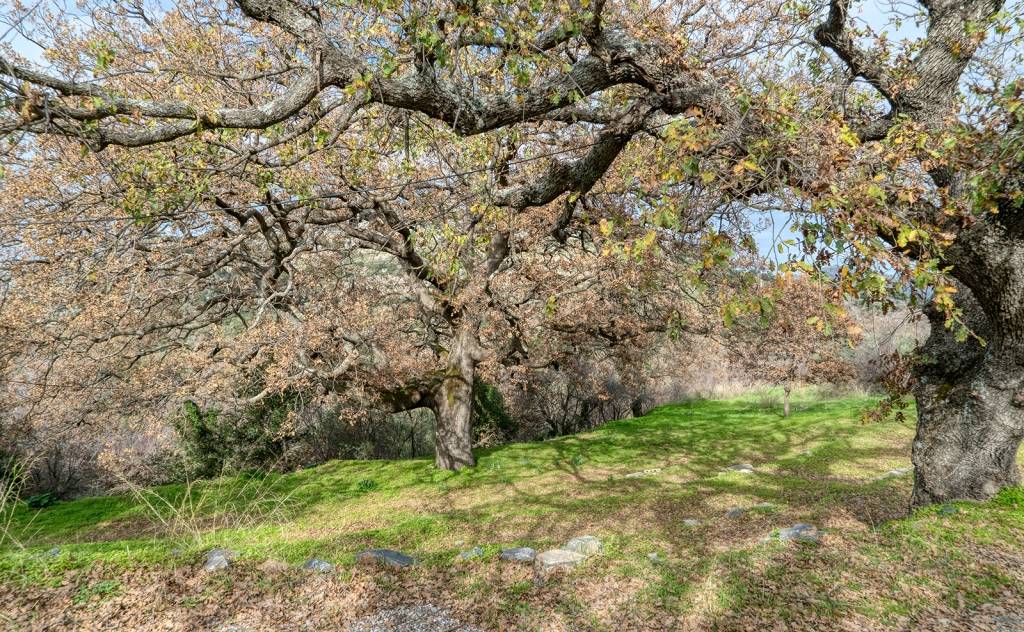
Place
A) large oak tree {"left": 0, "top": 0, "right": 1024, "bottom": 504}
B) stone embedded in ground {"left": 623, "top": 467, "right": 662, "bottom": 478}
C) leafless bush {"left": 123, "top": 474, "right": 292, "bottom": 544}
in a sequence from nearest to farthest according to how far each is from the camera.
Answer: large oak tree {"left": 0, "top": 0, "right": 1024, "bottom": 504} < leafless bush {"left": 123, "top": 474, "right": 292, "bottom": 544} < stone embedded in ground {"left": 623, "top": 467, "right": 662, "bottom": 478}

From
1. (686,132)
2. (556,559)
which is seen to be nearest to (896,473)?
(556,559)

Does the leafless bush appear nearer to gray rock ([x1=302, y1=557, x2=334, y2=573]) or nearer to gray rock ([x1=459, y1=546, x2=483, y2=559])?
gray rock ([x1=302, y1=557, x2=334, y2=573])

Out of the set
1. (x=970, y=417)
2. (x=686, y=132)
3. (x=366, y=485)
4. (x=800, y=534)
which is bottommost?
(x=366, y=485)

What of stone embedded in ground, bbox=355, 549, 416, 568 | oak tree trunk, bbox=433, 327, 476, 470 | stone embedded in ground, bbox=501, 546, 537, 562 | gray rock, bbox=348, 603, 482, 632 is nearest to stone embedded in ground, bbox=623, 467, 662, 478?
oak tree trunk, bbox=433, 327, 476, 470

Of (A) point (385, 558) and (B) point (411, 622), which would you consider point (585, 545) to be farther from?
(B) point (411, 622)

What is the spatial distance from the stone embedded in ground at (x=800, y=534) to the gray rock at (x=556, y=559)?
6.44ft

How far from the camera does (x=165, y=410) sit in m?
10.3

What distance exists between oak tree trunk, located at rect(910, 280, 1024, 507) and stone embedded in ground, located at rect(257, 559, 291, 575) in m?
6.48

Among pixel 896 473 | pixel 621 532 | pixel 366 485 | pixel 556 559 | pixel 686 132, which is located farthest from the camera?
pixel 366 485

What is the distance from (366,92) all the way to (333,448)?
16.1m

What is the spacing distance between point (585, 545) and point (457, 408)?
6911 mm

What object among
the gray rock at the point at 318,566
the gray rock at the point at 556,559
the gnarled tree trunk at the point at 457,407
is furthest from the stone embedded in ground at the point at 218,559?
the gnarled tree trunk at the point at 457,407

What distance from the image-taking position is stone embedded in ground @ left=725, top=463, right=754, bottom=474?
1021cm

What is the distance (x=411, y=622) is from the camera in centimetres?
413
